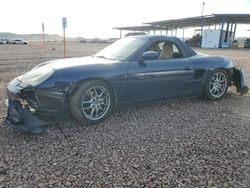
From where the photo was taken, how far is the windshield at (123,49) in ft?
15.0

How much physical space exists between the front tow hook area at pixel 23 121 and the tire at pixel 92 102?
0.56 metres

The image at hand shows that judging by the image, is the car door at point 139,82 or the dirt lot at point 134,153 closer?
the dirt lot at point 134,153

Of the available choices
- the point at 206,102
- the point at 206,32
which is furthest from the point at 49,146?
the point at 206,32

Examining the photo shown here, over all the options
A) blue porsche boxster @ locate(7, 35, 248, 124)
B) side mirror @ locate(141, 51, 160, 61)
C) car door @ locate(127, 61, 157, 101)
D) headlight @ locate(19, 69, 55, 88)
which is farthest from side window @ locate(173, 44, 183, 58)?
headlight @ locate(19, 69, 55, 88)

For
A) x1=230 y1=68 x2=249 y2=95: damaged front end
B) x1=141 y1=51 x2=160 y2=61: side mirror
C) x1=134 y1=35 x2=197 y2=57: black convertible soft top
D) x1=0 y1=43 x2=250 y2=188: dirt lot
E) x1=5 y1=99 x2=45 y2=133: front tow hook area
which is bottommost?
x1=0 y1=43 x2=250 y2=188: dirt lot

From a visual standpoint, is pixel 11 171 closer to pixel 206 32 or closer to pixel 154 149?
pixel 154 149

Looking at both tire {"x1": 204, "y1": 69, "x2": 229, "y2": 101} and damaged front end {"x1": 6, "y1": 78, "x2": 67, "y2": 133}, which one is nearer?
damaged front end {"x1": 6, "y1": 78, "x2": 67, "y2": 133}

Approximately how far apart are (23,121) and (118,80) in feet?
5.21

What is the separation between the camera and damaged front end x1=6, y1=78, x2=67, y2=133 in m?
3.54

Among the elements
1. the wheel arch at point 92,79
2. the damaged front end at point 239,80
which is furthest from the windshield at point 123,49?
the damaged front end at point 239,80

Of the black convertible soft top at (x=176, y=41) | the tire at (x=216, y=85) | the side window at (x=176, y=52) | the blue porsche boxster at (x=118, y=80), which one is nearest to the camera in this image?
the blue porsche boxster at (x=118, y=80)

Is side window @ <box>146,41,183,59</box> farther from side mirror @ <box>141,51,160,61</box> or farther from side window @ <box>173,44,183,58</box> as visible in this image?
side mirror @ <box>141,51,160,61</box>

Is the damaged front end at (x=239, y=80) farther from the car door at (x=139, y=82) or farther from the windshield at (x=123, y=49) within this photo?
the windshield at (x=123, y=49)

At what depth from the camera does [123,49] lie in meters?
4.78
